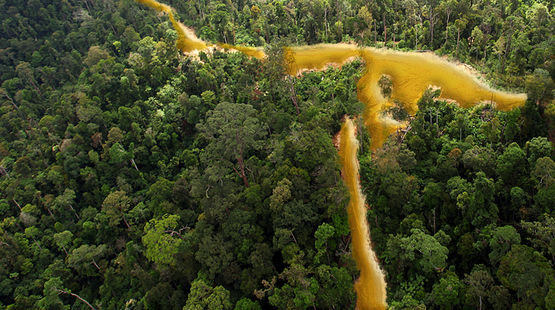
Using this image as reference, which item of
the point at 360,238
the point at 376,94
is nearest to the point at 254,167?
the point at 360,238

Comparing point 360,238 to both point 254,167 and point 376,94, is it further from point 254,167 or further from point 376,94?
point 376,94

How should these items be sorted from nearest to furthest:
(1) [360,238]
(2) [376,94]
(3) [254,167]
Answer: (1) [360,238] → (3) [254,167] → (2) [376,94]

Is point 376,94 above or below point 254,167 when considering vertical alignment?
above

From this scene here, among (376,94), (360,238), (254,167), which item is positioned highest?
(376,94)

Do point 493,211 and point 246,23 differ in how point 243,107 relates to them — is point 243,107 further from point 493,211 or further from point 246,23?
point 246,23

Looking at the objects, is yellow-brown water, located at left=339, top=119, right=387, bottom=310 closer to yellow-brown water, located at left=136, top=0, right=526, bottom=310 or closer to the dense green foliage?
yellow-brown water, located at left=136, top=0, right=526, bottom=310

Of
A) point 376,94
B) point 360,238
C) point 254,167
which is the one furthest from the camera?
point 376,94

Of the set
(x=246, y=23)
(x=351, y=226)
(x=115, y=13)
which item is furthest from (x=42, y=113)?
(x=351, y=226)

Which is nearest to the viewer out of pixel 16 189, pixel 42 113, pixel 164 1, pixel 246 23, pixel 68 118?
pixel 16 189
